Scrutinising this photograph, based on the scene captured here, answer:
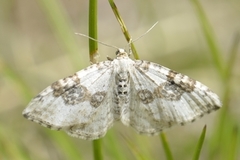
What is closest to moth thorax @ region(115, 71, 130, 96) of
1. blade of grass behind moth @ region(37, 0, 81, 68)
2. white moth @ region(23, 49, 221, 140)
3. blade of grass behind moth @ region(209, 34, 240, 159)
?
white moth @ region(23, 49, 221, 140)

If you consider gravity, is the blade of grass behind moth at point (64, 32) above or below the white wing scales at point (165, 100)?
above

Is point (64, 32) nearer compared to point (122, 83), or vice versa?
point (122, 83)

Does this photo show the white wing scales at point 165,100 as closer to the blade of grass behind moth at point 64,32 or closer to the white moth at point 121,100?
the white moth at point 121,100

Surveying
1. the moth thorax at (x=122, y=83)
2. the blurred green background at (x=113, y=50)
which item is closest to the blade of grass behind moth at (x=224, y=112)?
the moth thorax at (x=122, y=83)

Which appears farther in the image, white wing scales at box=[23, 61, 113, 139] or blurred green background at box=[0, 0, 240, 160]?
blurred green background at box=[0, 0, 240, 160]

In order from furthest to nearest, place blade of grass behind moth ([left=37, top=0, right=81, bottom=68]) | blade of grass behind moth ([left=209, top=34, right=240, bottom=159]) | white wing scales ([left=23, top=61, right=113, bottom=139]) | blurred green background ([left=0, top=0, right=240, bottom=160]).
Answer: blurred green background ([left=0, top=0, right=240, bottom=160]) < blade of grass behind moth ([left=37, top=0, right=81, bottom=68]) < blade of grass behind moth ([left=209, top=34, right=240, bottom=159]) < white wing scales ([left=23, top=61, right=113, bottom=139])

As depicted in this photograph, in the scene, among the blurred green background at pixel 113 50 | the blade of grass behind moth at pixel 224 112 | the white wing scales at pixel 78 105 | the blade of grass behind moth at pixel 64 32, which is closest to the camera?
the white wing scales at pixel 78 105

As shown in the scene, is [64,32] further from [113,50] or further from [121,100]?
[113,50]

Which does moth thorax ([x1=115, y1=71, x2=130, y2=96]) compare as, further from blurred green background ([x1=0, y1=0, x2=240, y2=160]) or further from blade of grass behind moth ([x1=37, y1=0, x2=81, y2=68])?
blurred green background ([x1=0, y1=0, x2=240, y2=160])

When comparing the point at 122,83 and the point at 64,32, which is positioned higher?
the point at 64,32

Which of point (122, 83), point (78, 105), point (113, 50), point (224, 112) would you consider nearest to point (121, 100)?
point (122, 83)
